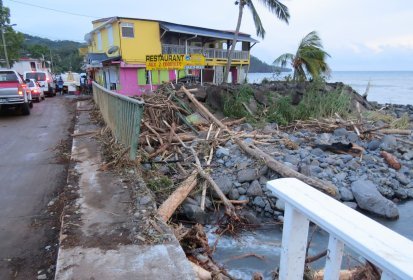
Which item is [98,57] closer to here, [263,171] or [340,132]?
[340,132]

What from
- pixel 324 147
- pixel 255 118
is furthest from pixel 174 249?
pixel 255 118

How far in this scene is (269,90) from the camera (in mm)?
13789

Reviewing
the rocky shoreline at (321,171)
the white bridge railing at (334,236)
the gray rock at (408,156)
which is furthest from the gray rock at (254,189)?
the gray rock at (408,156)

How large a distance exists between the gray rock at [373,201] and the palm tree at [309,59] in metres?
11.3

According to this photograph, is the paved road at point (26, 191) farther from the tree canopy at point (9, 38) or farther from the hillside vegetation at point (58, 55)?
the hillside vegetation at point (58, 55)

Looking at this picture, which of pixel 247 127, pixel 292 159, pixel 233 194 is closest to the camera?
pixel 233 194

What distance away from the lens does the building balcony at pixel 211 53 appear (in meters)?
27.9

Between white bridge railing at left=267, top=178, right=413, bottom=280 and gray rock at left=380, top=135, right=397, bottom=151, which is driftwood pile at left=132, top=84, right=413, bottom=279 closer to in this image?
gray rock at left=380, top=135, right=397, bottom=151

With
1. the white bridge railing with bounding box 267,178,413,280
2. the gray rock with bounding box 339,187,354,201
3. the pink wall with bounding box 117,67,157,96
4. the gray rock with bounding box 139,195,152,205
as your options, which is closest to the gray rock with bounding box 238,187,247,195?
the gray rock with bounding box 339,187,354,201

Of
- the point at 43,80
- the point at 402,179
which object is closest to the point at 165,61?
the point at 402,179

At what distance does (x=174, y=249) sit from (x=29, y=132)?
949cm

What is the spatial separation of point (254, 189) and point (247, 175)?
465 mm

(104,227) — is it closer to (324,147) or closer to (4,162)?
(4,162)

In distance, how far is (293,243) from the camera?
5.33 ft
